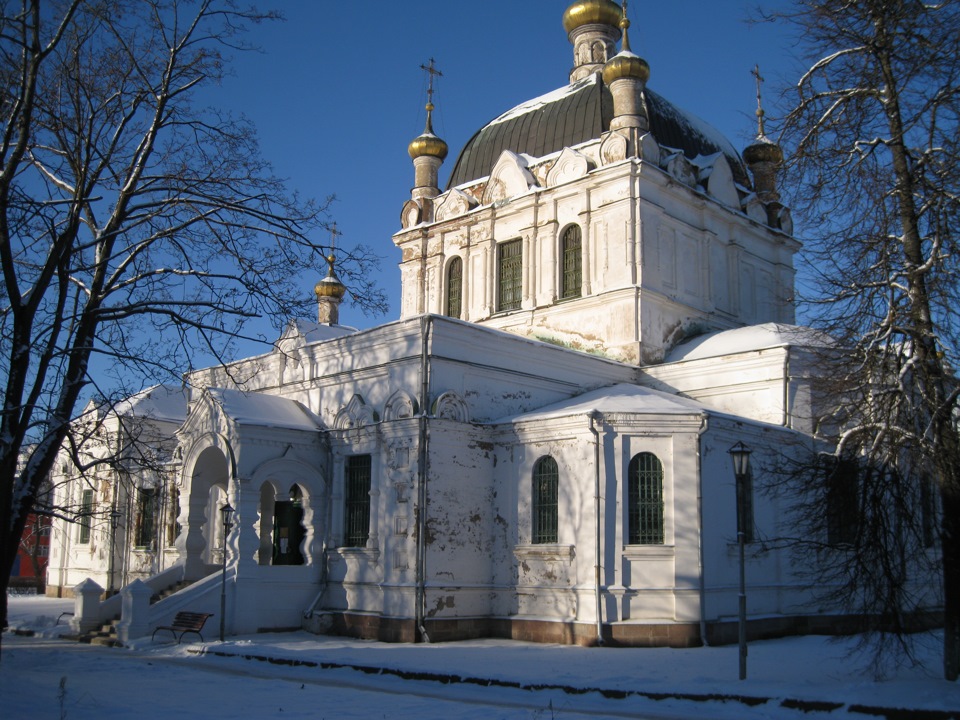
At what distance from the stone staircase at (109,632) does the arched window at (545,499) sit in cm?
692

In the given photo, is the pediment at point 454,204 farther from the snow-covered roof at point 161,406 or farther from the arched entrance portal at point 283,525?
the arched entrance portal at point 283,525

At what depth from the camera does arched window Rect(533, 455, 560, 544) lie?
17.1m

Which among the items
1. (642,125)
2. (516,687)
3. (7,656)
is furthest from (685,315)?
(7,656)

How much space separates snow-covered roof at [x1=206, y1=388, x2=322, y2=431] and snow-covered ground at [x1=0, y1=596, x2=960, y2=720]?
13.6 ft

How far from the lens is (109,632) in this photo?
17172 millimetres

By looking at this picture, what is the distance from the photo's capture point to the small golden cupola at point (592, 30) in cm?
2794

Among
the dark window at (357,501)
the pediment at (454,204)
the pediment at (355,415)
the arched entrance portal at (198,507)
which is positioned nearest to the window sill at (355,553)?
the dark window at (357,501)

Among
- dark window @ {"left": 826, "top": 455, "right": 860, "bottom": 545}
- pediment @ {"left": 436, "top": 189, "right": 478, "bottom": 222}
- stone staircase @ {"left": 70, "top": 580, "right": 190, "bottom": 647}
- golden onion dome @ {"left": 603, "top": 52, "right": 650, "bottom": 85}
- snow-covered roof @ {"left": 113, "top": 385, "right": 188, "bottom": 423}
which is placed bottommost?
stone staircase @ {"left": 70, "top": 580, "right": 190, "bottom": 647}

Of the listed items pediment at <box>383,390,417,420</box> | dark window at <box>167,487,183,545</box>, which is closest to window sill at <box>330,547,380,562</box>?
pediment at <box>383,390,417,420</box>

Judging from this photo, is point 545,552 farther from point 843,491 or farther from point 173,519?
point 173,519

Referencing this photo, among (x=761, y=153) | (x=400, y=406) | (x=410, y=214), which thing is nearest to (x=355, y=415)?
(x=400, y=406)

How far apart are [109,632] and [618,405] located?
9920mm

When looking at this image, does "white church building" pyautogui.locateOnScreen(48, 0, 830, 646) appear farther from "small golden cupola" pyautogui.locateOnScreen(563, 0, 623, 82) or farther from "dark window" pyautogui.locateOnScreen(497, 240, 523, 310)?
"small golden cupola" pyautogui.locateOnScreen(563, 0, 623, 82)

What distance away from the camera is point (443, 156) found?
90.7 ft
